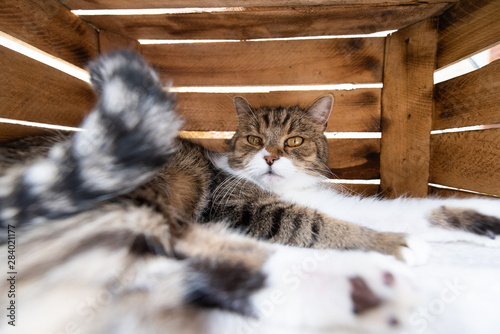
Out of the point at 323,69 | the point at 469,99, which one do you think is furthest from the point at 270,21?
the point at 469,99

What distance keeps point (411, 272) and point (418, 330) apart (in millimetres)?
156

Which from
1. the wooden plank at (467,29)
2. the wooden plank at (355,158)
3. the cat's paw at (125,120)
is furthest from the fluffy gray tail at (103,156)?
the wooden plank at (467,29)

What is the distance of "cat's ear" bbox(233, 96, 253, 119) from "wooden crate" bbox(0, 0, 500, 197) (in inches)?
5.6

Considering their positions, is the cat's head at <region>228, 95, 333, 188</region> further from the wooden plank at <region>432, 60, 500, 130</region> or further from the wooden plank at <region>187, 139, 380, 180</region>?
the wooden plank at <region>432, 60, 500, 130</region>

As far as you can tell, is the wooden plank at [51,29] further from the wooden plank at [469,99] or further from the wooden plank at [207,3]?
the wooden plank at [469,99]

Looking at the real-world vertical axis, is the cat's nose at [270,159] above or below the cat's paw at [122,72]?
below

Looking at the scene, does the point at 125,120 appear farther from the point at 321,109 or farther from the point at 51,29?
the point at 321,109

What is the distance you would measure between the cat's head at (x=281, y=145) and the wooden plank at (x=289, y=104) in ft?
0.48

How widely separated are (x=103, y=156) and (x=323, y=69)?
1220 mm

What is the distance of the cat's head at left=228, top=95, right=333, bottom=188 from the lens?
1124 millimetres

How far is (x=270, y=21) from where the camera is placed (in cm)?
126

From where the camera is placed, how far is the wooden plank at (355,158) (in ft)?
4.90

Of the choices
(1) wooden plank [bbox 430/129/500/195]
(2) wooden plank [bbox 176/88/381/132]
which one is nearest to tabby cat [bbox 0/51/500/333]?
(1) wooden plank [bbox 430/129/500/195]

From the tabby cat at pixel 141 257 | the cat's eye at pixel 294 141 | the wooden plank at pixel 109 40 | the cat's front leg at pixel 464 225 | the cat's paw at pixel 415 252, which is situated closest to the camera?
the tabby cat at pixel 141 257
